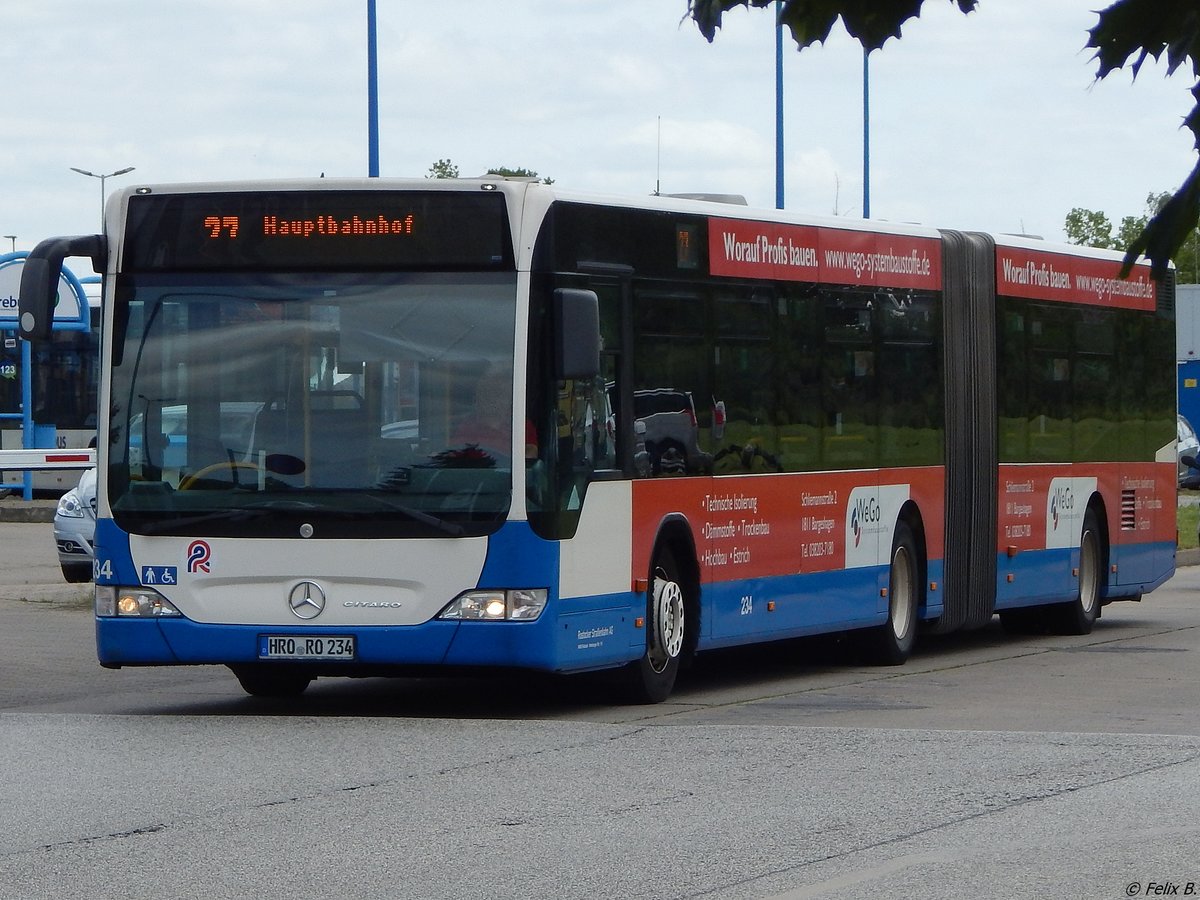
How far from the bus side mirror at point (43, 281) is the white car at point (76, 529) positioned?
1100 centimetres

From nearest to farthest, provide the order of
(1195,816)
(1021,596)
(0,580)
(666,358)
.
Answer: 1. (1195,816)
2. (666,358)
3. (1021,596)
4. (0,580)

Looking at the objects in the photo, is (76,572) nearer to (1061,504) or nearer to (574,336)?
(1061,504)

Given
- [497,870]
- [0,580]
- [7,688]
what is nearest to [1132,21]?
[497,870]

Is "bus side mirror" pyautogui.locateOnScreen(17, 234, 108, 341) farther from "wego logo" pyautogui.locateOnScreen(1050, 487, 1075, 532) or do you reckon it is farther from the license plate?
"wego logo" pyautogui.locateOnScreen(1050, 487, 1075, 532)

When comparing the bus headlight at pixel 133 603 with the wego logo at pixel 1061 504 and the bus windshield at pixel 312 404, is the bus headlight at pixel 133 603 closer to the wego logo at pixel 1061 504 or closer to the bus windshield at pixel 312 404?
the bus windshield at pixel 312 404

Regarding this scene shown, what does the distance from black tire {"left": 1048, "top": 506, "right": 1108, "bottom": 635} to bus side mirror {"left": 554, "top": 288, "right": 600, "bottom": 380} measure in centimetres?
823

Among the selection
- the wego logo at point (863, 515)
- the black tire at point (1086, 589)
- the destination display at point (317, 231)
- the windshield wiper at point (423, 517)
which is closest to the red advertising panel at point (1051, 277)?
the black tire at point (1086, 589)

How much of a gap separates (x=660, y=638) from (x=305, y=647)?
2.20 m

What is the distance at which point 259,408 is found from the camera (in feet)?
40.5

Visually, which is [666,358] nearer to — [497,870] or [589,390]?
[589,390]

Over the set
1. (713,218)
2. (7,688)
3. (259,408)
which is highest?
(713,218)

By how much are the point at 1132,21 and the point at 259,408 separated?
28.1 feet

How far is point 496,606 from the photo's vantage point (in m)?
12.1

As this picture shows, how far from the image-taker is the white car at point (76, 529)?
Result: 23.4 metres
